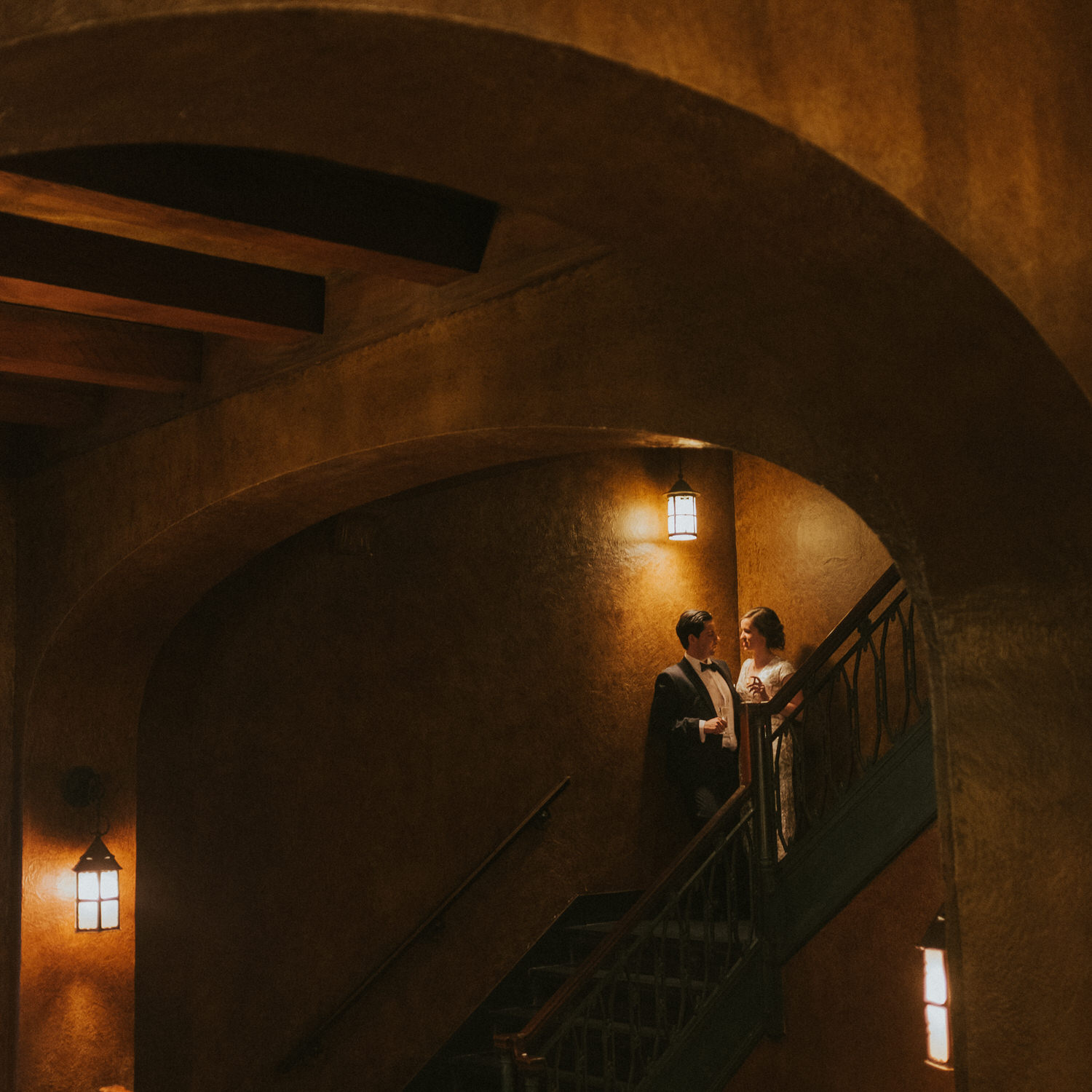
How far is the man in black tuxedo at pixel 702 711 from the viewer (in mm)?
6918

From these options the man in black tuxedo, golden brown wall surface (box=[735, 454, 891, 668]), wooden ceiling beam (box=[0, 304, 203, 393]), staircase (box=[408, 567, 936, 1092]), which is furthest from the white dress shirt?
wooden ceiling beam (box=[0, 304, 203, 393])

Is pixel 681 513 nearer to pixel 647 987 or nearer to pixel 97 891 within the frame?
pixel 647 987

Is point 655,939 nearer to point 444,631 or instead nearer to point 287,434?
point 444,631

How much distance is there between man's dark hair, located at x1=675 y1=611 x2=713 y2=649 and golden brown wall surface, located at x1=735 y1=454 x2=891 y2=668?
0.48m

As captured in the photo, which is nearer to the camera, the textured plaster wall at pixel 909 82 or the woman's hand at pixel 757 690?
the textured plaster wall at pixel 909 82

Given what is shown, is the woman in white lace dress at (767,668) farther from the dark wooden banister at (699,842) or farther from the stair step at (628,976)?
the stair step at (628,976)

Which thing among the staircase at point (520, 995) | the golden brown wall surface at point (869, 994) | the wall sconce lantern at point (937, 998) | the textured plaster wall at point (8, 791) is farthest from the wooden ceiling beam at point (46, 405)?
the wall sconce lantern at point (937, 998)

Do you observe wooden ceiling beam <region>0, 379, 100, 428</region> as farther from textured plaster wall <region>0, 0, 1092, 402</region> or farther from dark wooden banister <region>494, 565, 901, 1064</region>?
textured plaster wall <region>0, 0, 1092, 402</region>

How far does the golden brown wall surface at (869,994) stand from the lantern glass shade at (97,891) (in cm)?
282

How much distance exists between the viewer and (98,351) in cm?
477

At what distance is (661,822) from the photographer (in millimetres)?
7352

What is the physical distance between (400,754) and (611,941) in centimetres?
193

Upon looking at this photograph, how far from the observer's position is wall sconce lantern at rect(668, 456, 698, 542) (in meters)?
7.25

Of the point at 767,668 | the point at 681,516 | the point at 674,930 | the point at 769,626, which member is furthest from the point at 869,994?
the point at 681,516
